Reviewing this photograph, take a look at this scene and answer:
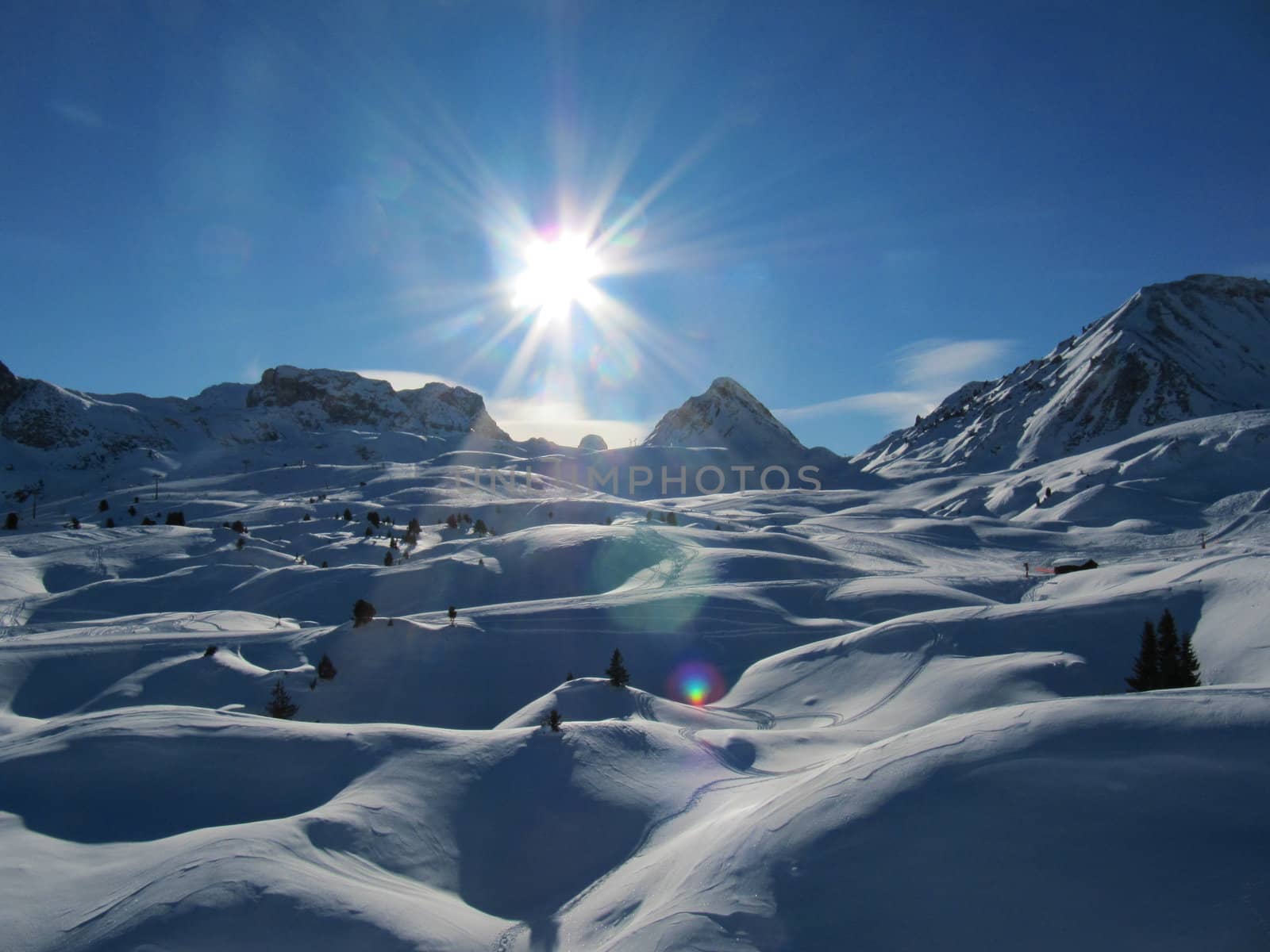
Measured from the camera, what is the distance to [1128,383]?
157 m

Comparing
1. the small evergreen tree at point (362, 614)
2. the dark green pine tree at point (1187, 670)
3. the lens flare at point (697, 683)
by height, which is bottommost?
the lens flare at point (697, 683)

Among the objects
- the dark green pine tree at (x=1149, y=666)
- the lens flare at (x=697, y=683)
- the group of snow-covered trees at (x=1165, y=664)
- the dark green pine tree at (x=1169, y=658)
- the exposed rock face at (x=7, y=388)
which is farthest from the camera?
the exposed rock face at (x=7, y=388)

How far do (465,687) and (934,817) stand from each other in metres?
26.8

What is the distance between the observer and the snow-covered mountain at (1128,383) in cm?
15212

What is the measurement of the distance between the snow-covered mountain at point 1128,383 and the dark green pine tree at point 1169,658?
137 meters

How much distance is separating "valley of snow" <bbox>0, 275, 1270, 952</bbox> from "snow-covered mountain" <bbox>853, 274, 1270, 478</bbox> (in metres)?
99.2

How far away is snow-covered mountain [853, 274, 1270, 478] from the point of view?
152 metres

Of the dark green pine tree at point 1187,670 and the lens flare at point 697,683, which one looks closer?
the dark green pine tree at point 1187,670

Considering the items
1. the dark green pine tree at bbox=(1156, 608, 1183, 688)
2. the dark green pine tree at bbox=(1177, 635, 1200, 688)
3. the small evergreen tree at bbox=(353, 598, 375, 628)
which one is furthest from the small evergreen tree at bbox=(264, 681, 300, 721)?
Answer: the dark green pine tree at bbox=(1177, 635, 1200, 688)

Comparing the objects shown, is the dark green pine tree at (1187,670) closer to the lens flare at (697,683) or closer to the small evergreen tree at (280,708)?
the lens flare at (697,683)

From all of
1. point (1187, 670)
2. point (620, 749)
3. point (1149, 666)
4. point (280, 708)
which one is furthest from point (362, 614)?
point (1187, 670)

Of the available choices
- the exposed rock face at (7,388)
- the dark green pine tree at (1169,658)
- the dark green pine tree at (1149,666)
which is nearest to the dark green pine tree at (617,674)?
the dark green pine tree at (1149,666)

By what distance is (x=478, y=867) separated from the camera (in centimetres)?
1280

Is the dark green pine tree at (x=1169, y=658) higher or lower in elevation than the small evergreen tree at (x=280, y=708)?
higher
